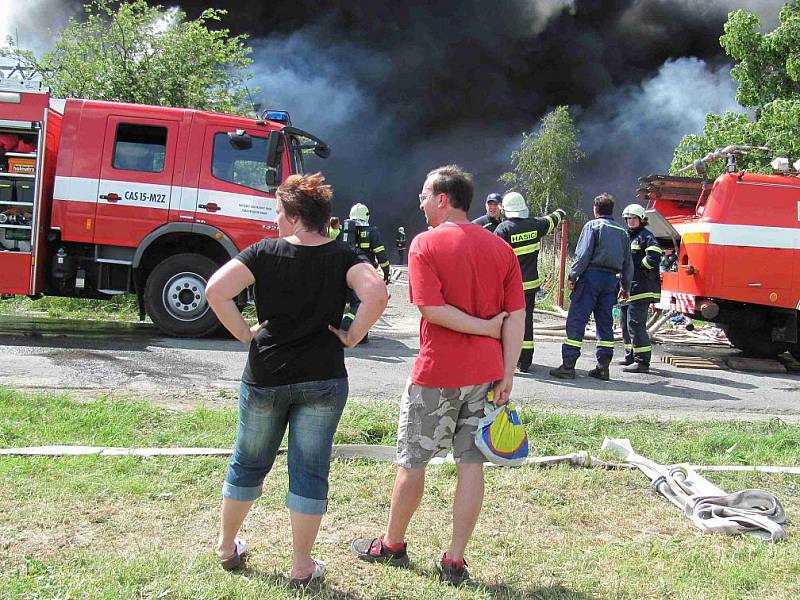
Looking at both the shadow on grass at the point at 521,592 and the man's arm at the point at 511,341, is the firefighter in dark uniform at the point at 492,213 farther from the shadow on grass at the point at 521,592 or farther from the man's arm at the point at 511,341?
the shadow on grass at the point at 521,592

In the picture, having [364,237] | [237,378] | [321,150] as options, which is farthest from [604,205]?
[237,378]

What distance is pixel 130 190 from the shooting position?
30.1 feet

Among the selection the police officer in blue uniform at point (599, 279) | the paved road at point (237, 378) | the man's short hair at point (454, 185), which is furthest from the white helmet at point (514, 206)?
the man's short hair at point (454, 185)

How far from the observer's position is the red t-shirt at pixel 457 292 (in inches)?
120

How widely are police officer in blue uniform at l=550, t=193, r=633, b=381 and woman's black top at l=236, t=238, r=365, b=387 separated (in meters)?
5.20

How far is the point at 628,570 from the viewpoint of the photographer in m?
3.24

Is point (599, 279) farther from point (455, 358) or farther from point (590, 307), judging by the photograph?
point (455, 358)

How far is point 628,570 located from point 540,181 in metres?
38.5

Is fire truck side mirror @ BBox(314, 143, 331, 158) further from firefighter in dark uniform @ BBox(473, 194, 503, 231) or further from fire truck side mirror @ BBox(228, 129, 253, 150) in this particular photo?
firefighter in dark uniform @ BBox(473, 194, 503, 231)

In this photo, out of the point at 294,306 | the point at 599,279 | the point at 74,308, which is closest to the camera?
the point at 294,306

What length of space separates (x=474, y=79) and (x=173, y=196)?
3714 centimetres

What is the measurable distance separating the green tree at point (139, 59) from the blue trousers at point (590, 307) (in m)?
11.5

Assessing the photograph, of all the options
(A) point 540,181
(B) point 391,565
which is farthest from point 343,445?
(A) point 540,181

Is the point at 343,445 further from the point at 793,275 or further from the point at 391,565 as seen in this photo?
the point at 793,275
